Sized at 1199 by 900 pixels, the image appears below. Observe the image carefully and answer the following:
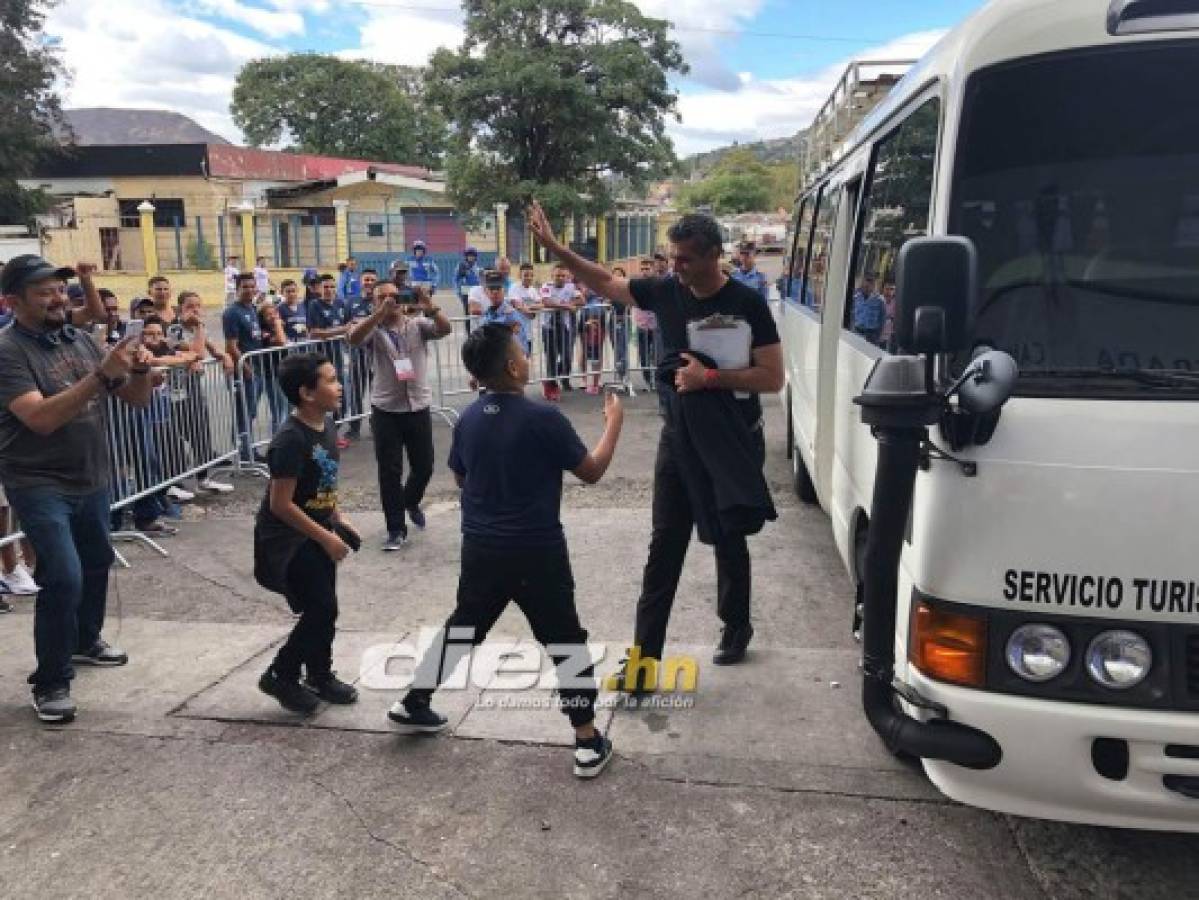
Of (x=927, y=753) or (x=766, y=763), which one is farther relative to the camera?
(x=766, y=763)

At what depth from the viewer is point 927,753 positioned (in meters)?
2.68

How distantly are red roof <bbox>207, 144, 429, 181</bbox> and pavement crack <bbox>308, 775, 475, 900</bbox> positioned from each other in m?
33.2

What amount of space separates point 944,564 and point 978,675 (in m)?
0.31

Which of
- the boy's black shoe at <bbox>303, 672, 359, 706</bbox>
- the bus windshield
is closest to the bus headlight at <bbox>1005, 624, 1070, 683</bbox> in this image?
the bus windshield

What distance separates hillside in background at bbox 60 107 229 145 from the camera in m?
60.1

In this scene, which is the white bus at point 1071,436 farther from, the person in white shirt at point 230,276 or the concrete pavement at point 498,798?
the person in white shirt at point 230,276

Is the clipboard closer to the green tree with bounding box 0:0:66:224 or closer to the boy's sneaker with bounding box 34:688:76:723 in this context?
the boy's sneaker with bounding box 34:688:76:723

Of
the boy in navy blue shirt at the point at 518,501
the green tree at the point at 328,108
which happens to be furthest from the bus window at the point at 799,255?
the green tree at the point at 328,108

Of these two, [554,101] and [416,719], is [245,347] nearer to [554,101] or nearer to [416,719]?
[416,719]

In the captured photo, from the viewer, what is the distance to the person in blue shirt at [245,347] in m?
8.69

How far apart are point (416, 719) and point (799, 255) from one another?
5363 millimetres

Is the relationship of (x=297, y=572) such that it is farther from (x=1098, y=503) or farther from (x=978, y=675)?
(x=1098, y=503)

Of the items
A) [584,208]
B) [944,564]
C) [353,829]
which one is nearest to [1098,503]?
[944,564]

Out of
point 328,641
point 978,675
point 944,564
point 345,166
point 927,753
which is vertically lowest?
point 328,641
